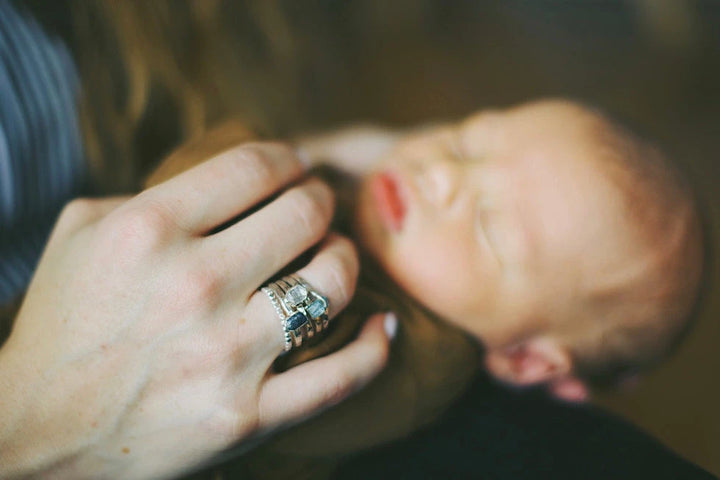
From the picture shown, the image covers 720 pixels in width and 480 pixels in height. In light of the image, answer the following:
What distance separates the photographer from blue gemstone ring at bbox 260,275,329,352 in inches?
26.3

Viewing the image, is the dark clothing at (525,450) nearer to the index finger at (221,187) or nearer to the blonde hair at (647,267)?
the blonde hair at (647,267)

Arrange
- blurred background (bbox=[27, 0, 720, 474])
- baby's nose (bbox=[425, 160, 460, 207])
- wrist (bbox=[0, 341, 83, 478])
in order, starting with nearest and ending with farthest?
1. wrist (bbox=[0, 341, 83, 478])
2. baby's nose (bbox=[425, 160, 460, 207])
3. blurred background (bbox=[27, 0, 720, 474])

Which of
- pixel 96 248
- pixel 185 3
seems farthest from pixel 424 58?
pixel 96 248

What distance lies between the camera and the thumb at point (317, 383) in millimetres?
671

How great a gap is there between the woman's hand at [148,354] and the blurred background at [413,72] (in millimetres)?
406

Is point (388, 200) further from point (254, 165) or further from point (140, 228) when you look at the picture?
point (140, 228)

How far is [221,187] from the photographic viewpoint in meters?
0.69

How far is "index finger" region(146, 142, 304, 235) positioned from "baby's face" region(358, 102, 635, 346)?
290mm

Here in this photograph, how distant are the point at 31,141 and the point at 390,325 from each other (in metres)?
0.63

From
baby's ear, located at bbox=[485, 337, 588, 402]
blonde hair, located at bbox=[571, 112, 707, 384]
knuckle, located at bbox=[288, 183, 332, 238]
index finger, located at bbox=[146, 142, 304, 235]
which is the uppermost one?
index finger, located at bbox=[146, 142, 304, 235]

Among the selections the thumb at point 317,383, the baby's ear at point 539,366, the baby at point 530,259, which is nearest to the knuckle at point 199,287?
the thumb at point 317,383

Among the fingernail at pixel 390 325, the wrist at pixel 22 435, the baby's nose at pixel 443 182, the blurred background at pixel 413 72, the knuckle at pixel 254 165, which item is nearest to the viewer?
the wrist at pixel 22 435

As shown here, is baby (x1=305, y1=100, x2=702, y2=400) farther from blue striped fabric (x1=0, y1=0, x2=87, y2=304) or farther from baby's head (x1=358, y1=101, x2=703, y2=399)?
blue striped fabric (x1=0, y1=0, x2=87, y2=304)

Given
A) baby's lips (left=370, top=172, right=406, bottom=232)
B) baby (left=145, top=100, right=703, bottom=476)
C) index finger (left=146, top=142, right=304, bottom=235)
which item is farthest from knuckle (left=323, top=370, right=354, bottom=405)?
baby's lips (left=370, top=172, right=406, bottom=232)
